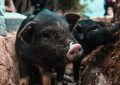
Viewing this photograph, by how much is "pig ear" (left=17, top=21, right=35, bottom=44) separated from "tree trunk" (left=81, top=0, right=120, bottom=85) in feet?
2.93

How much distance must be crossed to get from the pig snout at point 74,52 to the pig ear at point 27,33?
0.66 m

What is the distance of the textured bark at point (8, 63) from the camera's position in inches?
264

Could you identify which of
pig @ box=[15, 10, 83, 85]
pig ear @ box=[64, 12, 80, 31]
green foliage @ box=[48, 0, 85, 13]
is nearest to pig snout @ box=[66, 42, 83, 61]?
pig @ box=[15, 10, 83, 85]

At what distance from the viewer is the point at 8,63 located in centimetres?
690

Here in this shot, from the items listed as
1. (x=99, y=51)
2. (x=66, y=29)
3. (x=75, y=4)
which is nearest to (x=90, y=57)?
(x=99, y=51)

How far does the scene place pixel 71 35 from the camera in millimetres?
6336

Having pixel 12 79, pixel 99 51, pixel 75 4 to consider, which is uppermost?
pixel 99 51

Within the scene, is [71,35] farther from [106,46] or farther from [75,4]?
[75,4]

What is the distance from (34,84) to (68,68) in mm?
651

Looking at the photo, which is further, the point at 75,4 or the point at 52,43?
the point at 75,4

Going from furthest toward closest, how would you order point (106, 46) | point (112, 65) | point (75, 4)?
point (75, 4) < point (106, 46) < point (112, 65)

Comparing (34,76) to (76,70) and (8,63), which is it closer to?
(8,63)

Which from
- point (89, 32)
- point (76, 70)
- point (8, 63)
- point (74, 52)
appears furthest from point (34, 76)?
point (89, 32)

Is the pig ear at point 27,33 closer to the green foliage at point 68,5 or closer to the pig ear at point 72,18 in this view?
the pig ear at point 72,18
